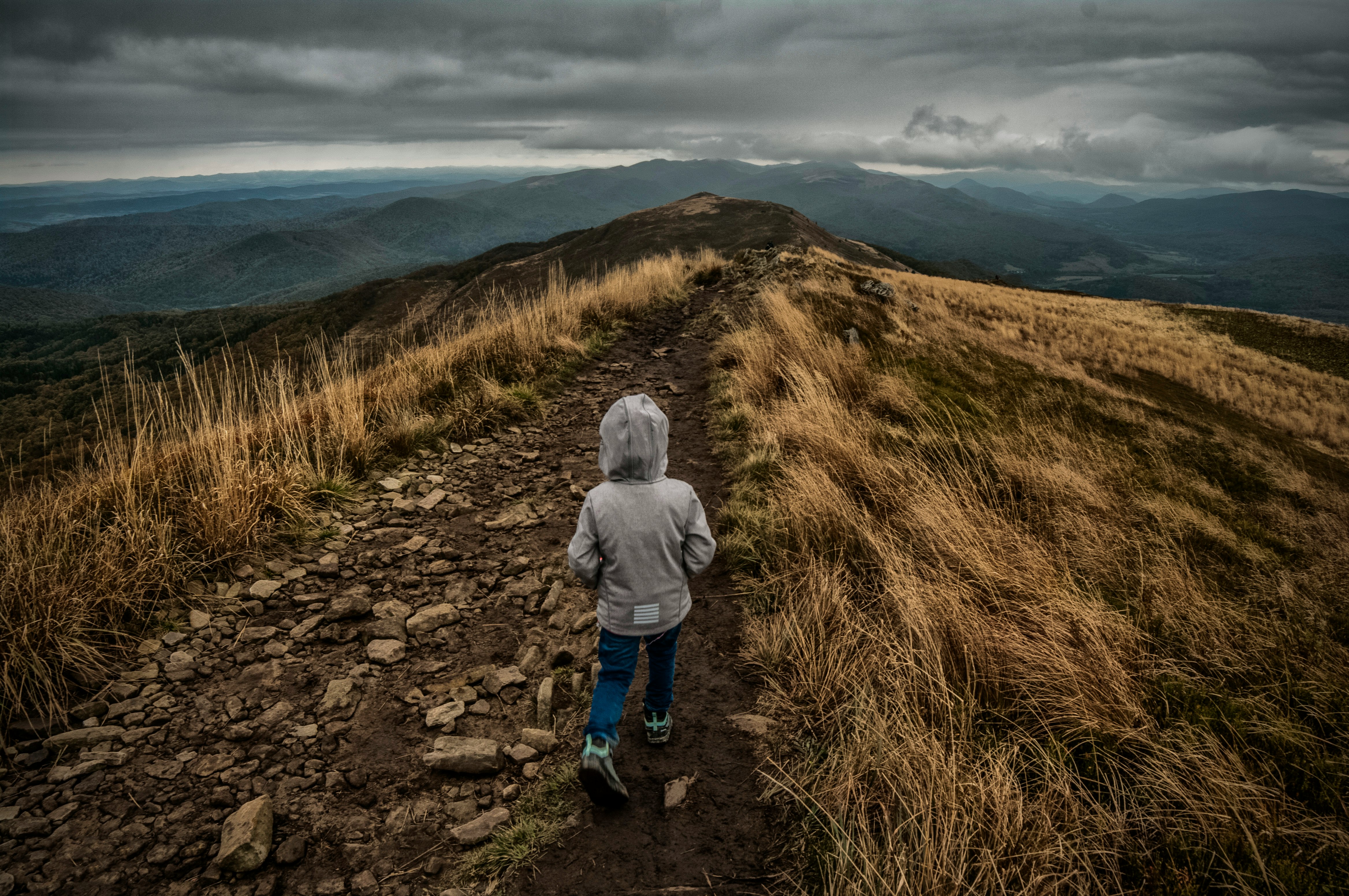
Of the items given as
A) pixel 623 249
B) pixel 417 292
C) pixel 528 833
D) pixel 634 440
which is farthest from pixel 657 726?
pixel 417 292

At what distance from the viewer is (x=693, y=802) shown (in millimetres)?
2320

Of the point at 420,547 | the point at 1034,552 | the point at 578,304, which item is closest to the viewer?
the point at 1034,552

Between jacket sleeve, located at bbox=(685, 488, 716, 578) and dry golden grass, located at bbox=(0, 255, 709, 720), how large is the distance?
2.83 metres

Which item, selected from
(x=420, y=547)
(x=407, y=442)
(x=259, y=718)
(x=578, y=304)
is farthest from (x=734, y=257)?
(x=259, y=718)

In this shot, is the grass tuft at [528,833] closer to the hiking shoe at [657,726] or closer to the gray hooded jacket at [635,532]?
the hiking shoe at [657,726]

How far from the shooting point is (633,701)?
115 inches

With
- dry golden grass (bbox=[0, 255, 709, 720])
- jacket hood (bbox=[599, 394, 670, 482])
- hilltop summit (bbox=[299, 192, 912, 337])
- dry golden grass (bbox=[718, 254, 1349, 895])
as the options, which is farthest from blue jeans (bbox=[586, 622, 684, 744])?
hilltop summit (bbox=[299, 192, 912, 337])

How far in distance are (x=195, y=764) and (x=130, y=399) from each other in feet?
10.4

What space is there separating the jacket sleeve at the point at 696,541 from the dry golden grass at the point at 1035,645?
740mm

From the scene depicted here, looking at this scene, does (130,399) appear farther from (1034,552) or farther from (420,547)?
(1034,552)

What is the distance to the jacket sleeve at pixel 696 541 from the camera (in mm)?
2609

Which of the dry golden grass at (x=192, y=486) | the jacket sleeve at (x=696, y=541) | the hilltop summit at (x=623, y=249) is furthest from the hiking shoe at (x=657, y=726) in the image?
the hilltop summit at (x=623, y=249)

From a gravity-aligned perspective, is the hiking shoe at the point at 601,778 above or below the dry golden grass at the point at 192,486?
below

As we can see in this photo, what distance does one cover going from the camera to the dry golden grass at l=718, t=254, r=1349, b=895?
185 centimetres
